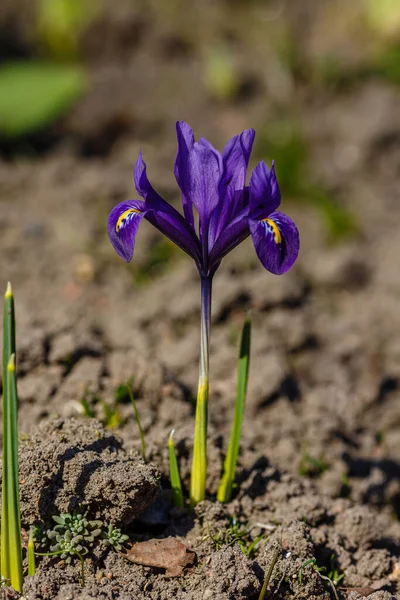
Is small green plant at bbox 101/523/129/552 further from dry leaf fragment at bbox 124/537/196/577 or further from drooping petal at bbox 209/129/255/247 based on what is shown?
drooping petal at bbox 209/129/255/247

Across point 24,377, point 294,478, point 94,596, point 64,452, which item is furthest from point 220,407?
point 94,596

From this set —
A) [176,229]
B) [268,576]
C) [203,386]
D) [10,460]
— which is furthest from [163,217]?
[268,576]

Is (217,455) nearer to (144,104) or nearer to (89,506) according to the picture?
(89,506)

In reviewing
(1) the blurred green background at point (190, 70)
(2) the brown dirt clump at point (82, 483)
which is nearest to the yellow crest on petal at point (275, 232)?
(2) the brown dirt clump at point (82, 483)

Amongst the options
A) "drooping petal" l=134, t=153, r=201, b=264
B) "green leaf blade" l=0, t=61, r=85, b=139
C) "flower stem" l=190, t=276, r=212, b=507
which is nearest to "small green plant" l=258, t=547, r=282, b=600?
"flower stem" l=190, t=276, r=212, b=507

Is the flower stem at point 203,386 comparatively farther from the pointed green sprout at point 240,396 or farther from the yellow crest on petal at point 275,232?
the yellow crest on petal at point 275,232

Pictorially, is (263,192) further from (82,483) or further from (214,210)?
(82,483)
